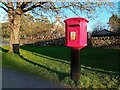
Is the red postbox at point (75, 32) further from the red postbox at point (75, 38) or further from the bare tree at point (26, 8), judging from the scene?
the bare tree at point (26, 8)

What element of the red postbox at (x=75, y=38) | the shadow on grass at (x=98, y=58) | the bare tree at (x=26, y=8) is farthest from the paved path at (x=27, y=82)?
the bare tree at (x=26, y=8)

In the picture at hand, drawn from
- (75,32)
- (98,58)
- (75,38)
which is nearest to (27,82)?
(75,38)

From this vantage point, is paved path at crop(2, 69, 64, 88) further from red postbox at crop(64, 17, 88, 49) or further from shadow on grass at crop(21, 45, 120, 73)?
shadow on grass at crop(21, 45, 120, 73)

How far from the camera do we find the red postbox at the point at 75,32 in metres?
7.01

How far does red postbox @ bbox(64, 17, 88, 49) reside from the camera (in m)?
7.01

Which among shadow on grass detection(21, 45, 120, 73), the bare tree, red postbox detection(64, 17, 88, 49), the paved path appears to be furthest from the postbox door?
the bare tree

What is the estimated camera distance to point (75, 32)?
7.15 meters

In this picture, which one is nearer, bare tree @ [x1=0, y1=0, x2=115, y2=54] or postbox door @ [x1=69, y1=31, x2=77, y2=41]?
postbox door @ [x1=69, y1=31, x2=77, y2=41]

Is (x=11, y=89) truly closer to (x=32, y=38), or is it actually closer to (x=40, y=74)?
(x=40, y=74)

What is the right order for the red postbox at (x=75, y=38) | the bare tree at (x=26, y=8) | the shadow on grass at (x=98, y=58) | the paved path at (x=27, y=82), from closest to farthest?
the paved path at (x=27, y=82) < the red postbox at (x=75, y=38) < the shadow on grass at (x=98, y=58) < the bare tree at (x=26, y=8)

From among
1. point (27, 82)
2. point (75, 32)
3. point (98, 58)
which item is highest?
point (75, 32)

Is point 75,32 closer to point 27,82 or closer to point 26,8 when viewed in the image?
Result: point 27,82

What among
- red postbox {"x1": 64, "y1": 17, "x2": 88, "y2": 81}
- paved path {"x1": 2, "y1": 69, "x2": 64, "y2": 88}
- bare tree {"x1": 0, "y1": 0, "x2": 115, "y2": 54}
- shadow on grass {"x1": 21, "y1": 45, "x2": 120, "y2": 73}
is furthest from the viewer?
bare tree {"x1": 0, "y1": 0, "x2": 115, "y2": 54}

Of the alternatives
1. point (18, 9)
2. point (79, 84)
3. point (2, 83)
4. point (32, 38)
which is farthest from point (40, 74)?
point (32, 38)
